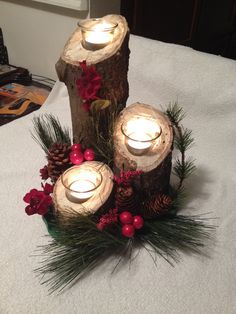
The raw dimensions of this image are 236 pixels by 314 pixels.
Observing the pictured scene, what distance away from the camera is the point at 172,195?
0.77 meters

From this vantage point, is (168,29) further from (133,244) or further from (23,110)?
(133,244)

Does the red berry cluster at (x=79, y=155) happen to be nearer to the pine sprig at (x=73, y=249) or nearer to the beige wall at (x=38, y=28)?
the pine sprig at (x=73, y=249)

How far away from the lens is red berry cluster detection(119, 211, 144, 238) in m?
0.66

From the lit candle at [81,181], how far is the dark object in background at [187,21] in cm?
83

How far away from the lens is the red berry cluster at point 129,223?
0.66 metres

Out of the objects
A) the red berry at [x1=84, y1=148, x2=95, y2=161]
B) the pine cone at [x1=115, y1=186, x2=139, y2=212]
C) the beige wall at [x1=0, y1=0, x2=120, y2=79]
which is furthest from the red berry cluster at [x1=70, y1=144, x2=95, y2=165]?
the beige wall at [x1=0, y1=0, x2=120, y2=79]

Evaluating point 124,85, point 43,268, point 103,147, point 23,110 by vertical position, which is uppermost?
point 124,85

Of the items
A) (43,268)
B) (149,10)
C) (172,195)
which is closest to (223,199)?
(172,195)

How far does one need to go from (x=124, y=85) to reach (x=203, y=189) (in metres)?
0.33

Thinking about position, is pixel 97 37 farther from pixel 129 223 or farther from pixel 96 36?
pixel 129 223

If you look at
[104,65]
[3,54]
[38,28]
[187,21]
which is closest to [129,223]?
[104,65]

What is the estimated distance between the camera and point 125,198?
2.15 feet

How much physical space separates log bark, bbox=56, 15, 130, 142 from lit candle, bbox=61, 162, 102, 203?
0.11m

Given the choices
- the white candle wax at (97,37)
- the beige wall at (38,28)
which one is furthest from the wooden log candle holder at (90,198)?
the beige wall at (38,28)
